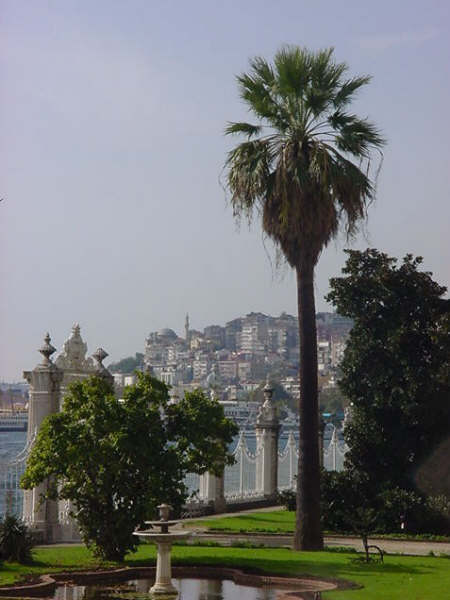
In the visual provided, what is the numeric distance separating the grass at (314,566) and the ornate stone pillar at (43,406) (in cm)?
117

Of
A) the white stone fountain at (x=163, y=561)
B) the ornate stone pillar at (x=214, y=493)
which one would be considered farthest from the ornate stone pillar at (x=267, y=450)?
the white stone fountain at (x=163, y=561)

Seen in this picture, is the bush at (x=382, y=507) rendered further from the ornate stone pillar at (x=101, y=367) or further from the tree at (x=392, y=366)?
the ornate stone pillar at (x=101, y=367)

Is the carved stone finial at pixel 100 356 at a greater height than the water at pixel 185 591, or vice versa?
the carved stone finial at pixel 100 356

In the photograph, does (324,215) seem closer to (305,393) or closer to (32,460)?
(305,393)

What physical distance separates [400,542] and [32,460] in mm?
9862

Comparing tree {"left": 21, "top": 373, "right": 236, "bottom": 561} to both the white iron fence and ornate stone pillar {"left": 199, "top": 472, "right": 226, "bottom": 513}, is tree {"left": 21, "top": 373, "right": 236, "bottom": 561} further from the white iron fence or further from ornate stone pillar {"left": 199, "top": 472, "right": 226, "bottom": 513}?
ornate stone pillar {"left": 199, "top": 472, "right": 226, "bottom": 513}

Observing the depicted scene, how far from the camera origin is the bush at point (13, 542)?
71.7ft

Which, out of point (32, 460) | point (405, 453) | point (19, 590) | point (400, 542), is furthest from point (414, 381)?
point (19, 590)

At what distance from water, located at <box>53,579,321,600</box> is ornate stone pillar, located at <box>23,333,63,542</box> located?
6.15 meters

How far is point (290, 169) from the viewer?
24719 mm

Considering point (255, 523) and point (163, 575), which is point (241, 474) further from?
point (163, 575)

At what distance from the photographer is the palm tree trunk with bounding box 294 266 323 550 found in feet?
81.3

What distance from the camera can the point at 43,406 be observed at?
2670cm

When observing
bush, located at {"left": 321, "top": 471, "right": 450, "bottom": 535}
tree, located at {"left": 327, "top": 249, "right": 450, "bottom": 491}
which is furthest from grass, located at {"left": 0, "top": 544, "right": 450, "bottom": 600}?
tree, located at {"left": 327, "top": 249, "right": 450, "bottom": 491}
